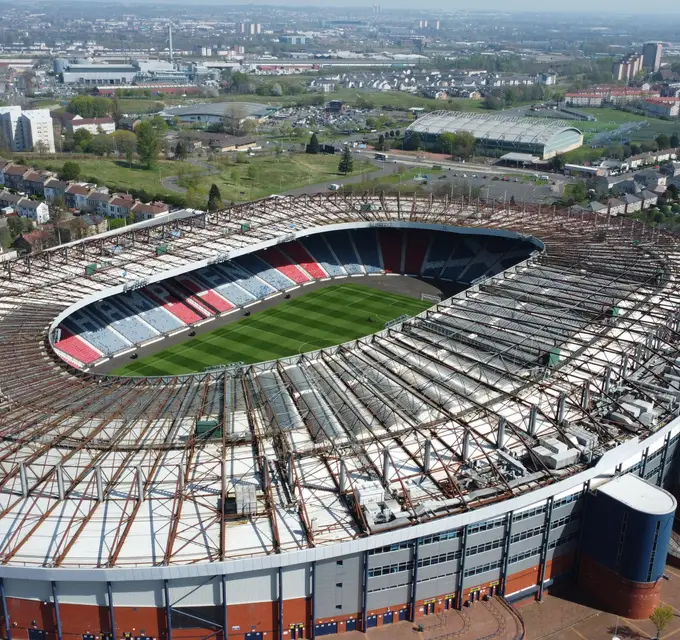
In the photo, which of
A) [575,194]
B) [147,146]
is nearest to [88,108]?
[147,146]

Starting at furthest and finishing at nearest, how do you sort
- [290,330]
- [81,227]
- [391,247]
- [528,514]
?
[81,227]
[391,247]
[290,330]
[528,514]

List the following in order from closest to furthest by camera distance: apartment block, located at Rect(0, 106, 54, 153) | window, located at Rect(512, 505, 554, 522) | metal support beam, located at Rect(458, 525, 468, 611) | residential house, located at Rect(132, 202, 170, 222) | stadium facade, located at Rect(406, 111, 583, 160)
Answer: metal support beam, located at Rect(458, 525, 468, 611)
window, located at Rect(512, 505, 554, 522)
residential house, located at Rect(132, 202, 170, 222)
stadium facade, located at Rect(406, 111, 583, 160)
apartment block, located at Rect(0, 106, 54, 153)

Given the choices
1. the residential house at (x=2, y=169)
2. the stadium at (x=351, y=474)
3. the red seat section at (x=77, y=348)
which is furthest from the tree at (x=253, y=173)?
the stadium at (x=351, y=474)

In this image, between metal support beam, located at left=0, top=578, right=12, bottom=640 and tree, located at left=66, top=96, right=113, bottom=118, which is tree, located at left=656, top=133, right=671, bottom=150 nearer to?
tree, located at left=66, top=96, right=113, bottom=118

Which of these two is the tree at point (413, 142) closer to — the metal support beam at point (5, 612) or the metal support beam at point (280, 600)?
the metal support beam at point (280, 600)

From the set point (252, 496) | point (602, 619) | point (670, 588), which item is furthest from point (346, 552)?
point (670, 588)

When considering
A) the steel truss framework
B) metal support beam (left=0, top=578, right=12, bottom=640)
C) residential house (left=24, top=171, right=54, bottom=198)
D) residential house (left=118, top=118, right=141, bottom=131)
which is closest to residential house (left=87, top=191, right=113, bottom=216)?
residential house (left=24, top=171, right=54, bottom=198)

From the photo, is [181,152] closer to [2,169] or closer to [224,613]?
[2,169]
